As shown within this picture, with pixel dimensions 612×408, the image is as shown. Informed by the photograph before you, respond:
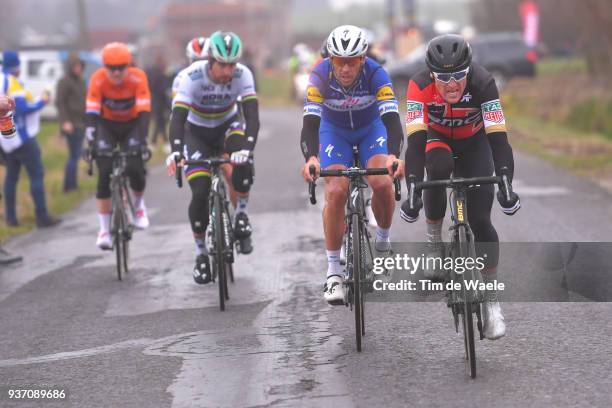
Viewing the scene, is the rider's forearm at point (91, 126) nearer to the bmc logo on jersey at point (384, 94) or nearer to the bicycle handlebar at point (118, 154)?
the bicycle handlebar at point (118, 154)

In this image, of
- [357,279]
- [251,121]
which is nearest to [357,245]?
[357,279]

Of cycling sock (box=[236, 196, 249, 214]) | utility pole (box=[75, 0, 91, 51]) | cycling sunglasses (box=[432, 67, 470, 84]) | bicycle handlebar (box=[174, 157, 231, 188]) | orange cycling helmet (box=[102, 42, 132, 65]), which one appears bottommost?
A: cycling sock (box=[236, 196, 249, 214])

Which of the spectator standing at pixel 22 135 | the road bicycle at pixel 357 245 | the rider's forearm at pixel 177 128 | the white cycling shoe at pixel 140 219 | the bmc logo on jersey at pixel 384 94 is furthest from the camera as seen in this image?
the spectator standing at pixel 22 135

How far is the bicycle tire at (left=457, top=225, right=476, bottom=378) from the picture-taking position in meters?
6.23

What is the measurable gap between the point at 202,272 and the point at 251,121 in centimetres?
128

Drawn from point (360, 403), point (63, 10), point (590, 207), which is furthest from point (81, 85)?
point (63, 10)

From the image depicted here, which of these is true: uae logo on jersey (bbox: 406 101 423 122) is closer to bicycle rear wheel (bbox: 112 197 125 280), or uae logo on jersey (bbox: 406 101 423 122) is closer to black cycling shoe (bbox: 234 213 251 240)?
black cycling shoe (bbox: 234 213 251 240)

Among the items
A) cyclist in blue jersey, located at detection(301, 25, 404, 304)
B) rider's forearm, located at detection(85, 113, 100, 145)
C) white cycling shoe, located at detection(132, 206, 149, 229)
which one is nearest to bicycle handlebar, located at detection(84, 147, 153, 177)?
rider's forearm, located at detection(85, 113, 100, 145)

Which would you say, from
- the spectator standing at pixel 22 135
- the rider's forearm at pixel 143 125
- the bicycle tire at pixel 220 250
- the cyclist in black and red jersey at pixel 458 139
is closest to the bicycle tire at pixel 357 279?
the cyclist in black and red jersey at pixel 458 139

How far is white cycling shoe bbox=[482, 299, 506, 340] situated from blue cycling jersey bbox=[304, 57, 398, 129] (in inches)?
64.8

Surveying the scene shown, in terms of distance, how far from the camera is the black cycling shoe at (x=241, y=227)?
32.3ft

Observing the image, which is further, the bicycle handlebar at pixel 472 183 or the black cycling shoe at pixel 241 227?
the black cycling shoe at pixel 241 227

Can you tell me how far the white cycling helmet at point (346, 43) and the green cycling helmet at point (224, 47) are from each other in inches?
67.0

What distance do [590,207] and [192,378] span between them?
7.83m
